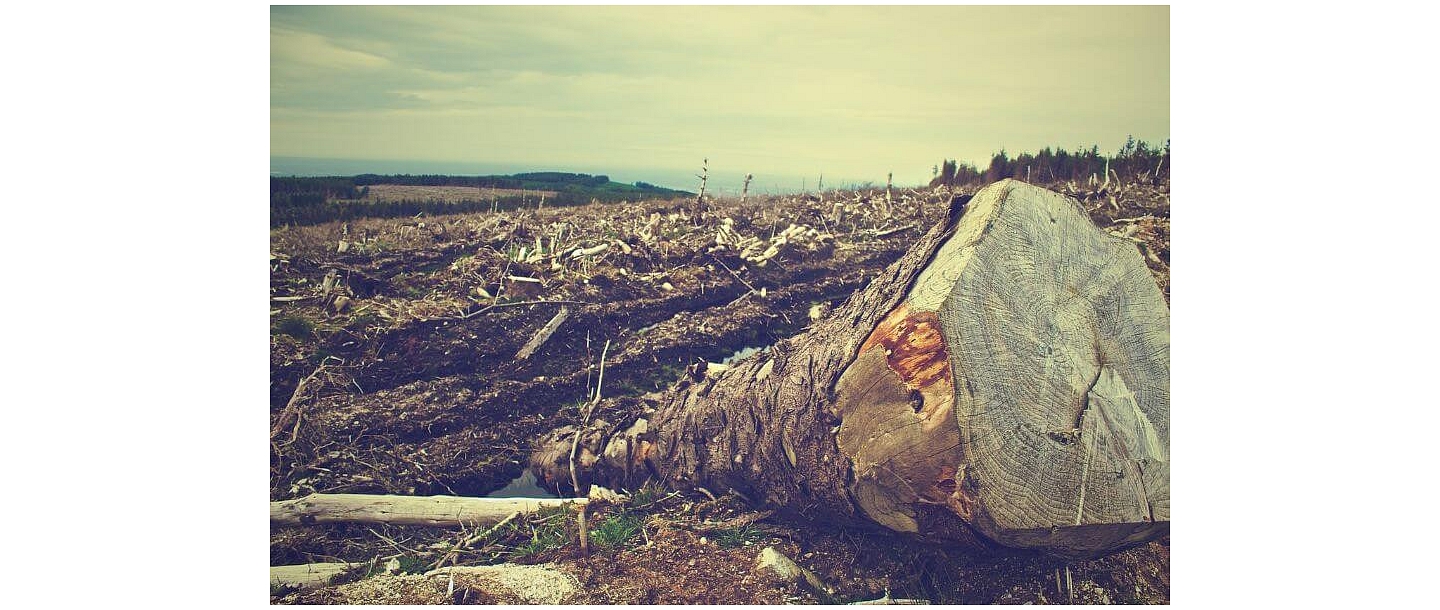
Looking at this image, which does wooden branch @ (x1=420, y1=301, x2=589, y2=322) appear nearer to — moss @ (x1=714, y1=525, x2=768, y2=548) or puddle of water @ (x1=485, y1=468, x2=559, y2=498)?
puddle of water @ (x1=485, y1=468, x2=559, y2=498)

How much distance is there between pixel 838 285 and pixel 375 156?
2205 millimetres

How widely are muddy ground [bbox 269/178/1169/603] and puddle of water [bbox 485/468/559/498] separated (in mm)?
42

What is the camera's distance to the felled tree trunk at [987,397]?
2801mm

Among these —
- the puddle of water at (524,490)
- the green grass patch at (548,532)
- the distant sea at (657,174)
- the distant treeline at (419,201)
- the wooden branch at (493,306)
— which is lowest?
the green grass patch at (548,532)

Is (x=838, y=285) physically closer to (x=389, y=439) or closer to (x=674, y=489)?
(x=674, y=489)

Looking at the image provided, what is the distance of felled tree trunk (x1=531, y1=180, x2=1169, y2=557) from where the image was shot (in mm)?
2801

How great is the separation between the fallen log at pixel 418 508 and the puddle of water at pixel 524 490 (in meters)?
0.03

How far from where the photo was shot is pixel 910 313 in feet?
9.32

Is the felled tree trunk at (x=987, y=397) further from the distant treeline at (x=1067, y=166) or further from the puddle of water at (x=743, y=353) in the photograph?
the distant treeline at (x=1067, y=166)

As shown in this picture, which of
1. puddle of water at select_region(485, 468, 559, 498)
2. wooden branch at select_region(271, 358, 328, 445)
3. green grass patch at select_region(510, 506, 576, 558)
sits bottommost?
green grass patch at select_region(510, 506, 576, 558)

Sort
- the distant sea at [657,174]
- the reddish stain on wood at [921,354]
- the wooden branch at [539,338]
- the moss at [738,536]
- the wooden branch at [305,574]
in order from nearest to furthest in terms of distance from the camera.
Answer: the reddish stain on wood at [921,354], the moss at [738,536], the wooden branch at [305,574], the wooden branch at [539,338], the distant sea at [657,174]

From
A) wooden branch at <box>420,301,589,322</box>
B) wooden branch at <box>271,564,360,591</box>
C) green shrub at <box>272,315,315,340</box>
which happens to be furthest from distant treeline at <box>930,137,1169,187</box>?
wooden branch at <box>271,564,360,591</box>

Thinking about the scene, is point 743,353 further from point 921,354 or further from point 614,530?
point 921,354

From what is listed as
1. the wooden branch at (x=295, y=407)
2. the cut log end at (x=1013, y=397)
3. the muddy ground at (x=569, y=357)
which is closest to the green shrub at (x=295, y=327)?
the muddy ground at (x=569, y=357)
